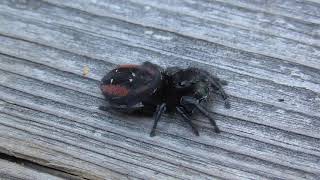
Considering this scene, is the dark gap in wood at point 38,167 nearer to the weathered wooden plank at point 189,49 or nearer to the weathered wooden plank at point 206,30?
the weathered wooden plank at point 189,49

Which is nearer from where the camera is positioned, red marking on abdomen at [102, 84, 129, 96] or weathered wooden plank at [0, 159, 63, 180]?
weathered wooden plank at [0, 159, 63, 180]

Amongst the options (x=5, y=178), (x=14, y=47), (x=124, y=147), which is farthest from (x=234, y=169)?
(x=14, y=47)

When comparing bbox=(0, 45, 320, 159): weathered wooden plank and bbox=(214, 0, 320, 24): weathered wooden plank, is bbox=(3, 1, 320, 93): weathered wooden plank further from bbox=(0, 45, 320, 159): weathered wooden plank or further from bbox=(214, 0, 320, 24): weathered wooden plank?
bbox=(214, 0, 320, 24): weathered wooden plank

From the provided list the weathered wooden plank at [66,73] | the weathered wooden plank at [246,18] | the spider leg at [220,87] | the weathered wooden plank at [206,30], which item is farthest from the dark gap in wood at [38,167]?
the weathered wooden plank at [246,18]

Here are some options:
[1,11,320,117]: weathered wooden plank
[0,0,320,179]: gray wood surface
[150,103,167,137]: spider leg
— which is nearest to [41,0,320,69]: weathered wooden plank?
[0,0,320,179]: gray wood surface

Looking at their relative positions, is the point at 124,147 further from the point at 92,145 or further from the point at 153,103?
the point at 153,103

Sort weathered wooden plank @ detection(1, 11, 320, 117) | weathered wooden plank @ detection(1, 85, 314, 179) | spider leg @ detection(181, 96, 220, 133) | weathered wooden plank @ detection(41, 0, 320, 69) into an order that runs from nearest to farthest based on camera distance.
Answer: weathered wooden plank @ detection(1, 85, 314, 179)
spider leg @ detection(181, 96, 220, 133)
weathered wooden plank @ detection(1, 11, 320, 117)
weathered wooden plank @ detection(41, 0, 320, 69)

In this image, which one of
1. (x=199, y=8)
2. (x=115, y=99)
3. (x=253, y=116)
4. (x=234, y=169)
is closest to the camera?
(x=234, y=169)
